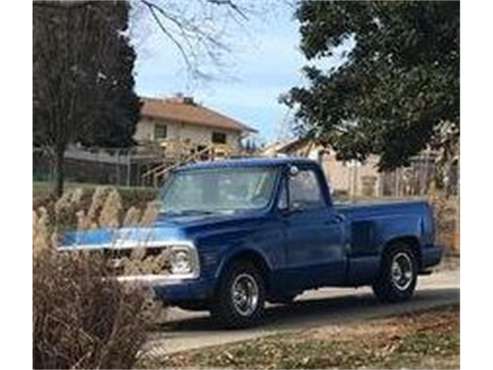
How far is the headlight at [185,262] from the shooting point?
9.45 m

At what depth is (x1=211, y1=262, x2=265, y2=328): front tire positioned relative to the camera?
974 cm

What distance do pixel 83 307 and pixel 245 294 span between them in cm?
436

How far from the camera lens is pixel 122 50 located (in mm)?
9438

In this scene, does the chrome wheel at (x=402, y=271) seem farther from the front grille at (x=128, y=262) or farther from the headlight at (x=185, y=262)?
the front grille at (x=128, y=262)

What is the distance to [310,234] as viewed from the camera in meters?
10.8

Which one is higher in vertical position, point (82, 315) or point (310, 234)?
point (310, 234)

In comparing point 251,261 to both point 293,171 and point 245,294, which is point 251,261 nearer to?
point 245,294

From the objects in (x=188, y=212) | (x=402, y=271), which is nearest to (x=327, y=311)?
(x=402, y=271)

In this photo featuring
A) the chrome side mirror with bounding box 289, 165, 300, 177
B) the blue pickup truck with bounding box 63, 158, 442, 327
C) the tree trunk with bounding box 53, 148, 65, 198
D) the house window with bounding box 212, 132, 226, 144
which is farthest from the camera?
the house window with bounding box 212, 132, 226, 144

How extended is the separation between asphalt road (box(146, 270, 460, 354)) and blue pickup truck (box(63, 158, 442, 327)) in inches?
8.0

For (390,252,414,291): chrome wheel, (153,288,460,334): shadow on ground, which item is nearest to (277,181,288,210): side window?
(153,288,460,334): shadow on ground

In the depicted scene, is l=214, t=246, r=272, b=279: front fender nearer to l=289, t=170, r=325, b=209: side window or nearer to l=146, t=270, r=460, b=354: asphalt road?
l=146, t=270, r=460, b=354: asphalt road
